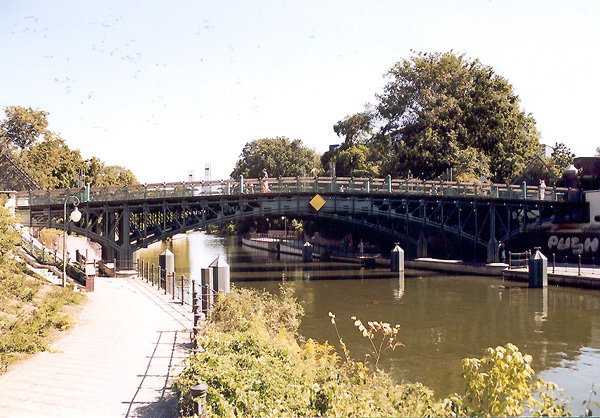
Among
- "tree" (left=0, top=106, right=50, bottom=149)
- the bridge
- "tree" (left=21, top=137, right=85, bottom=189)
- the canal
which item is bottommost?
the canal

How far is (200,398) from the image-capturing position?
9320 millimetres

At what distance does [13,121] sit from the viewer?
71250 mm

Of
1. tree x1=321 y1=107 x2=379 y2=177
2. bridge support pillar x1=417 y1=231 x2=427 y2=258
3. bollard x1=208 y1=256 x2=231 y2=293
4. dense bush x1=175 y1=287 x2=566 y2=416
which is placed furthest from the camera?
tree x1=321 y1=107 x2=379 y2=177

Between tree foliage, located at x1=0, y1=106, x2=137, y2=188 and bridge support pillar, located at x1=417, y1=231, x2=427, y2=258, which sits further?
tree foliage, located at x1=0, y1=106, x2=137, y2=188

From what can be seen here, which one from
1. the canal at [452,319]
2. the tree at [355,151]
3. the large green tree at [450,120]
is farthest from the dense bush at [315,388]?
the tree at [355,151]

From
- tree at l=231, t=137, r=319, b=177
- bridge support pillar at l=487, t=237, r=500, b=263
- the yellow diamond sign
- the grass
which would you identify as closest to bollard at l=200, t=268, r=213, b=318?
the grass

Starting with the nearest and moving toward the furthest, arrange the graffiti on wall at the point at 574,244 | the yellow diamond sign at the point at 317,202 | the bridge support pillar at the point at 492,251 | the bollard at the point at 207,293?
the bollard at the point at 207,293, the graffiti on wall at the point at 574,244, the yellow diamond sign at the point at 317,202, the bridge support pillar at the point at 492,251

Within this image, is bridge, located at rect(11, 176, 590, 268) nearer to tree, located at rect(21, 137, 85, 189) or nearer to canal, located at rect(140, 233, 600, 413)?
canal, located at rect(140, 233, 600, 413)

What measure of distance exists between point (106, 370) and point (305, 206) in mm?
37080

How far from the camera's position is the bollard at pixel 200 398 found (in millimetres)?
9344

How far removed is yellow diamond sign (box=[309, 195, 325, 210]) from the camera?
2003 inches

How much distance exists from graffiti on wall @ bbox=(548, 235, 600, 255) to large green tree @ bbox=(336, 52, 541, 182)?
606 inches

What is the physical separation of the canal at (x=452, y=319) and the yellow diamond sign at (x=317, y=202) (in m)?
5.84

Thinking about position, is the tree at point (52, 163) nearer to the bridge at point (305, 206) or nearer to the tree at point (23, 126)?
the tree at point (23, 126)
